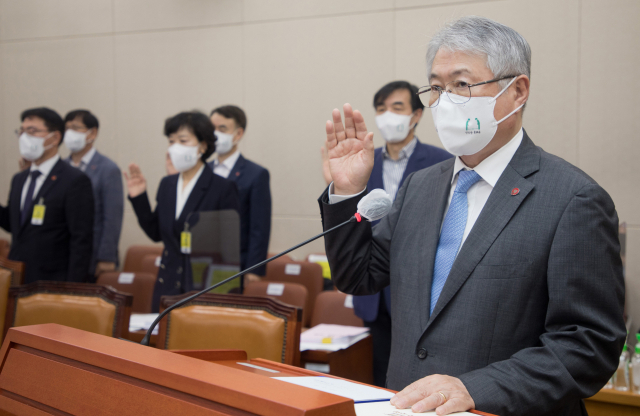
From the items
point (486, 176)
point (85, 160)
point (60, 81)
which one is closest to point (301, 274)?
point (85, 160)

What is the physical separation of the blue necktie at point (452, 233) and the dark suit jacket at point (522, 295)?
0.07 ft

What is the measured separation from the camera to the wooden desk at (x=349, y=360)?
2244mm

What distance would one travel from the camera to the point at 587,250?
112 centimetres

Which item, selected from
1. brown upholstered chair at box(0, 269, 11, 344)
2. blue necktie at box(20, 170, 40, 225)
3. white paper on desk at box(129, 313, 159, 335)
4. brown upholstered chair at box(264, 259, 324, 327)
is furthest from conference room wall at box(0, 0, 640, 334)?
brown upholstered chair at box(0, 269, 11, 344)

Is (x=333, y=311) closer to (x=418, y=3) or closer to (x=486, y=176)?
(x=486, y=176)

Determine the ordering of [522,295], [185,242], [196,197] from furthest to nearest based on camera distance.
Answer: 1. [196,197]
2. [185,242]
3. [522,295]

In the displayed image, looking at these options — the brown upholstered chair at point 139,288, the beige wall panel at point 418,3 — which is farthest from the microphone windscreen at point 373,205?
the beige wall panel at point 418,3

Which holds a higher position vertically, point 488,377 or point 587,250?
point 587,250

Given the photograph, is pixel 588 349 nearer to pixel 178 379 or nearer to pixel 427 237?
pixel 427 237

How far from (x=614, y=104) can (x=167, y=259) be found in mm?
3326

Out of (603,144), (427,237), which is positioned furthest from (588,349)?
(603,144)

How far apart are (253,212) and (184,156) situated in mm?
637

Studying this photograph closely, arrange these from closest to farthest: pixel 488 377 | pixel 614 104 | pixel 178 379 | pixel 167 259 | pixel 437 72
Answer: pixel 178 379 → pixel 488 377 → pixel 437 72 → pixel 167 259 → pixel 614 104

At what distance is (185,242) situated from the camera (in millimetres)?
2990
